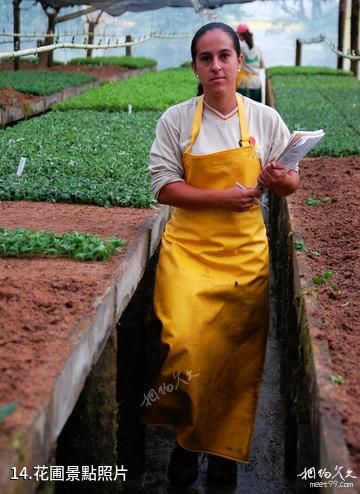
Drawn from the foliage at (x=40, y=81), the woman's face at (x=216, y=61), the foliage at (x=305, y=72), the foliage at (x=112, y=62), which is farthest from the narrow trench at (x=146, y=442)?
the foliage at (x=112, y=62)

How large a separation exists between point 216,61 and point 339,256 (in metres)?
1.42

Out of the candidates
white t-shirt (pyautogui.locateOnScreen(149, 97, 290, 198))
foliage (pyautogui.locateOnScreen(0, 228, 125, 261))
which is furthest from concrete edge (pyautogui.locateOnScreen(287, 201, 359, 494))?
foliage (pyautogui.locateOnScreen(0, 228, 125, 261))

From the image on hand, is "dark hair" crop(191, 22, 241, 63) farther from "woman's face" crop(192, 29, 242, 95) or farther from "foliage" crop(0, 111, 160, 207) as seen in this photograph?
"foliage" crop(0, 111, 160, 207)

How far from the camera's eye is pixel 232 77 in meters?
4.12

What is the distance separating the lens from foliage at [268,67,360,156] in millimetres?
8855

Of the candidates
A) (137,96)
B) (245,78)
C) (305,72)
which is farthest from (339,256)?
(305,72)

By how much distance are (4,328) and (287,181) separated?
158 cm

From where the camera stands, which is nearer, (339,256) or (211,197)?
(211,197)

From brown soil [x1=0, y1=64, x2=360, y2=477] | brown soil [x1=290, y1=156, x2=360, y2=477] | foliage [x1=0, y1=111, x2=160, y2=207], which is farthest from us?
foliage [x1=0, y1=111, x2=160, y2=207]

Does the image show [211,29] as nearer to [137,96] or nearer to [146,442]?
[146,442]

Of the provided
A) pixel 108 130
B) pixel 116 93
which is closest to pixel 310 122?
pixel 108 130

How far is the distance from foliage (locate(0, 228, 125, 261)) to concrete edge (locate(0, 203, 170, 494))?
0.12 meters

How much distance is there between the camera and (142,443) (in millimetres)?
4906

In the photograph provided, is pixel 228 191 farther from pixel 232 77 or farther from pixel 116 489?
pixel 116 489
